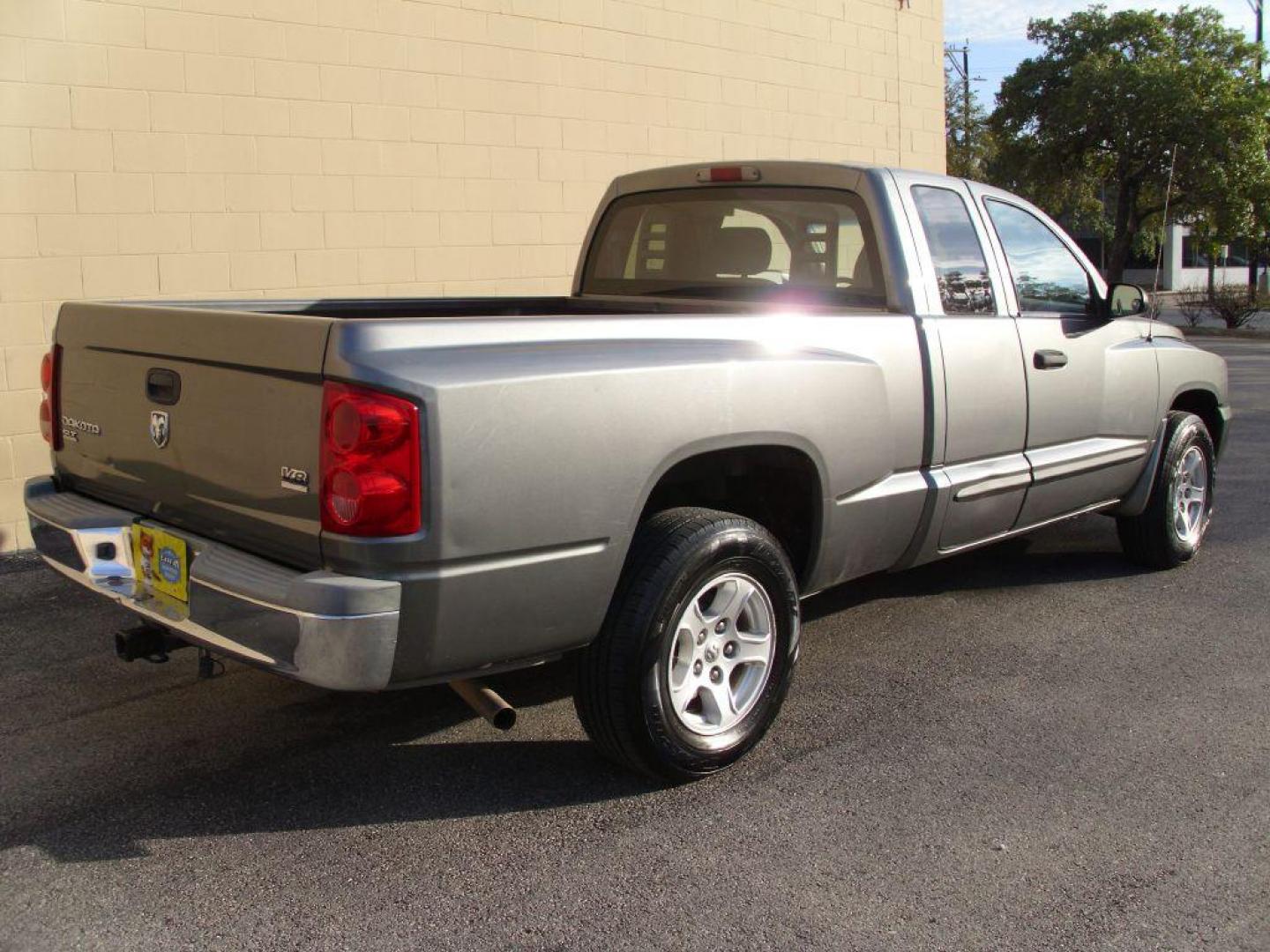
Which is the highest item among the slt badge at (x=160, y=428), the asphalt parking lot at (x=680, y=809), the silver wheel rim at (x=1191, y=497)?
the slt badge at (x=160, y=428)

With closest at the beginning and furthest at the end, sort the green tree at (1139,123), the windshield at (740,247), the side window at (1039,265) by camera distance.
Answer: the windshield at (740,247) → the side window at (1039,265) → the green tree at (1139,123)

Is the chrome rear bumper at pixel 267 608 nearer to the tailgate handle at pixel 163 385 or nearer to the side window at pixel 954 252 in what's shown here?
the tailgate handle at pixel 163 385

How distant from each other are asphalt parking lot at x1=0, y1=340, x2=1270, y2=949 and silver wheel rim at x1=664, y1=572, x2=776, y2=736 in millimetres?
218

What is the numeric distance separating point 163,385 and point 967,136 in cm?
3633

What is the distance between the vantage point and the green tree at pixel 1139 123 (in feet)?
85.0

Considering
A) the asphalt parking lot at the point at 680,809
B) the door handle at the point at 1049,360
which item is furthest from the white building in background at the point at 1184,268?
the asphalt parking lot at the point at 680,809

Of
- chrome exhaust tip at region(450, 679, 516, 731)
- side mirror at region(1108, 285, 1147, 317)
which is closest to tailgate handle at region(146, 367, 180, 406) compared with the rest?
chrome exhaust tip at region(450, 679, 516, 731)

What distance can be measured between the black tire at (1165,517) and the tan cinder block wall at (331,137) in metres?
4.20

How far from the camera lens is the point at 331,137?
766 cm

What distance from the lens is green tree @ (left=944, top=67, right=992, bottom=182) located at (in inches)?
1442

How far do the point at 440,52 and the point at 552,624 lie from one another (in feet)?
18.5

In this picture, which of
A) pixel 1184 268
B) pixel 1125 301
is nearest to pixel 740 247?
pixel 1125 301

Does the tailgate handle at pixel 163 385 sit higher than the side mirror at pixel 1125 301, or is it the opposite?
the side mirror at pixel 1125 301

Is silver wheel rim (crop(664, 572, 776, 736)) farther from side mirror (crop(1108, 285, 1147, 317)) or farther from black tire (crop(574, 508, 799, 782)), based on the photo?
side mirror (crop(1108, 285, 1147, 317))
